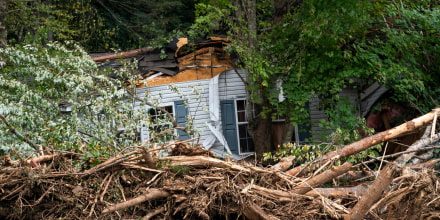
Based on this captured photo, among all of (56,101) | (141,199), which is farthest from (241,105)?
(141,199)

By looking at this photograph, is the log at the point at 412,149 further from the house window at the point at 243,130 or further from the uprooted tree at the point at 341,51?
the house window at the point at 243,130

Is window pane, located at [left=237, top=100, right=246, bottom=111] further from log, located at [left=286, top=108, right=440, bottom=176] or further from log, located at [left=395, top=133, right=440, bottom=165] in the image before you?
log, located at [left=286, top=108, right=440, bottom=176]

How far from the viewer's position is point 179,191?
4297 millimetres

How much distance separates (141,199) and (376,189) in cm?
230

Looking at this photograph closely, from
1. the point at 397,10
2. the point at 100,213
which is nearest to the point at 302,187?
the point at 100,213

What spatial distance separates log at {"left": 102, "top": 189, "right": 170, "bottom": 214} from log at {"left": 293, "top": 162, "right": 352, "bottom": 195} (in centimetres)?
150

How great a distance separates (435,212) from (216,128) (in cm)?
736

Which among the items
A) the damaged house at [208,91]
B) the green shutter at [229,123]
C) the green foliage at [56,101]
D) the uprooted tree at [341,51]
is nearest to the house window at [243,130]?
the damaged house at [208,91]

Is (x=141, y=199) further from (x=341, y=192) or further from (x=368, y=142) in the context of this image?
(x=368, y=142)

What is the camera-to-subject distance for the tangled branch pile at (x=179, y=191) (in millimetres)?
4031

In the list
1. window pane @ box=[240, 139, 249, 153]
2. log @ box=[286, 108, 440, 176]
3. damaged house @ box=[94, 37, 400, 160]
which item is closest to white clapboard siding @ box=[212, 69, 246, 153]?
damaged house @ box=[94, 37, 400, 160]

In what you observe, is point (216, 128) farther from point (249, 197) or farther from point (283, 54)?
point (249, 197)

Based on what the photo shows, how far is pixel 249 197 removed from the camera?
423 cm

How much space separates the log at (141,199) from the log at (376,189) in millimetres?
1904
